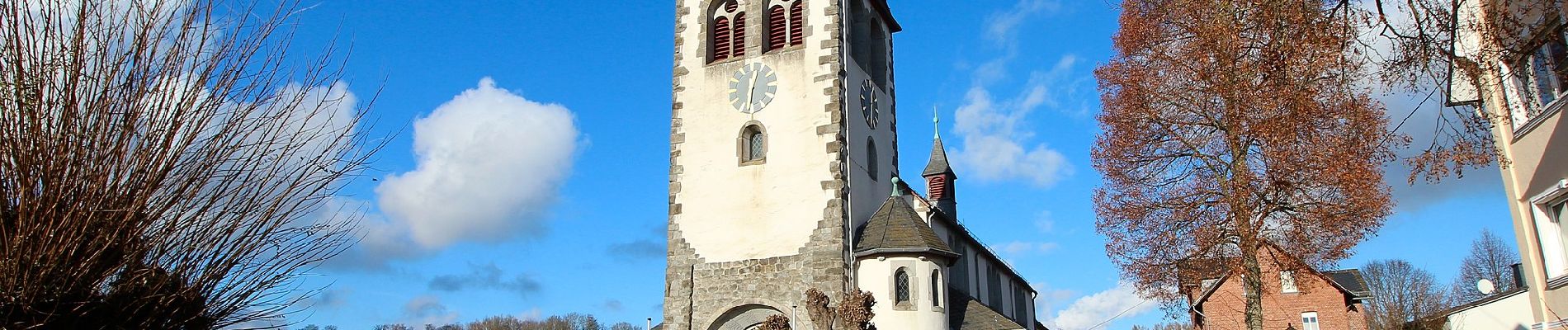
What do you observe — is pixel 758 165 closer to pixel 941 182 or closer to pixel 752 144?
pixel 752 144

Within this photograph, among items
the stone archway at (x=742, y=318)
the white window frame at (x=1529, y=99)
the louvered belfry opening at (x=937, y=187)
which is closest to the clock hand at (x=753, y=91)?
the stone archway at (x=742, y=318)

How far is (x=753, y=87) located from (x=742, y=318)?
5.07m

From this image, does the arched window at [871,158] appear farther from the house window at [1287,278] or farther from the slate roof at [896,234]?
the house window at [1287,278]

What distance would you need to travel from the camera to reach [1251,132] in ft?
49.4

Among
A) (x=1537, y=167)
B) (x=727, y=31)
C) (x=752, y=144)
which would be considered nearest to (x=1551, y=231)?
(x=1537, y=167)

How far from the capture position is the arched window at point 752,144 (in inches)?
933

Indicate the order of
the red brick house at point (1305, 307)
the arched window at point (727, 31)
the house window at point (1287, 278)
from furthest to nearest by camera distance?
the red brick house at point (1305, 307), the arched window at point (727, 31), the house window at point (1287, 278)

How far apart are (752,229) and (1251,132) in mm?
10728

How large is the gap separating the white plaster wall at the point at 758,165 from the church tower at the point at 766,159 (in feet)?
0.08

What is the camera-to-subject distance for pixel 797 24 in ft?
80.8

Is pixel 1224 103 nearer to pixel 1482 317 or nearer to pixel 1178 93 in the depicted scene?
pixel 1178 93

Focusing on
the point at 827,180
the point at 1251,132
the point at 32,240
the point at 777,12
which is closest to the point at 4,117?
the point at 32,240

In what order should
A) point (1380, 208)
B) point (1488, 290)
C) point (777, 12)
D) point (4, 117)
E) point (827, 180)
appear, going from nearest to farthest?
point (4, 117) < point (1380, 208) < point (827, 180) < point (777, 12) < point (1488, 290)

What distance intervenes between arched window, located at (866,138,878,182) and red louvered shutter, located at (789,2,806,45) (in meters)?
2.74
